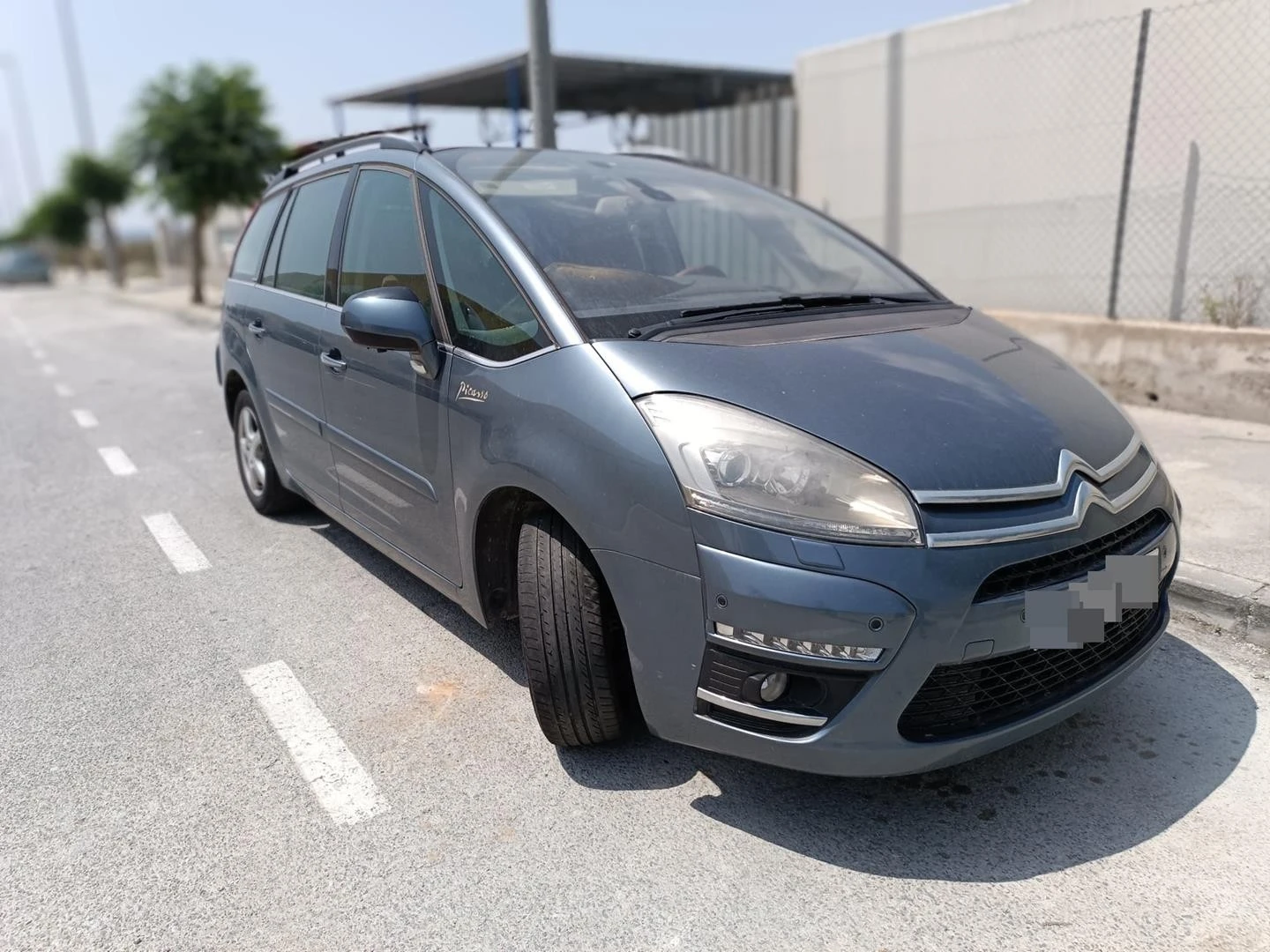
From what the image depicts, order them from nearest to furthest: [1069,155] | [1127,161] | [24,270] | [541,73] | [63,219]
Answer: [1127,161]
[541,73]
[1069,155]
[24,270]
[63,219]

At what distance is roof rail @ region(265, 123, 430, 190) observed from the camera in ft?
11.7

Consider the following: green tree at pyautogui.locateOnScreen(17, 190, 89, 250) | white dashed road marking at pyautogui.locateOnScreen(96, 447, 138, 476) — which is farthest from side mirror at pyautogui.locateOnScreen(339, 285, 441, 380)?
green tree at pyautogui.locateOnScreen(17, 190, 89, 250)

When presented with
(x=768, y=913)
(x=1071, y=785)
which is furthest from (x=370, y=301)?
(x=1071, y=785)

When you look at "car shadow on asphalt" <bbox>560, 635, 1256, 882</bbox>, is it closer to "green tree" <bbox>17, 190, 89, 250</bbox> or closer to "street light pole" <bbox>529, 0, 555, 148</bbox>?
"street light pole" <bbox>529, 0, 555, 148</bbox>

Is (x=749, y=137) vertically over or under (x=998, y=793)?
over

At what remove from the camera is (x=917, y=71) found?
26.6 ft

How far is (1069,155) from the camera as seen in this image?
7.01 m

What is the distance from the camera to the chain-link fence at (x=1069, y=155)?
6027mm

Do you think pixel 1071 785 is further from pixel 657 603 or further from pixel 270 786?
pixel 270 786

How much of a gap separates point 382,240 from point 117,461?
4.19 meters

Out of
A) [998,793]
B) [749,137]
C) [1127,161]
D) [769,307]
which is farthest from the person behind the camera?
[749,137]

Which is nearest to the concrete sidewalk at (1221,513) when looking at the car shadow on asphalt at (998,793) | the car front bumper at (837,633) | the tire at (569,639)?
the car shadow on asphalt at (998,793)

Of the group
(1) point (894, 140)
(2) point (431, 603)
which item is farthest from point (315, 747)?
(1) point (894, 140)

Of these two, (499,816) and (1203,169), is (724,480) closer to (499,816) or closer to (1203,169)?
(499,816)
